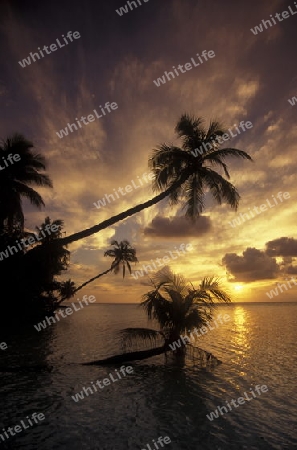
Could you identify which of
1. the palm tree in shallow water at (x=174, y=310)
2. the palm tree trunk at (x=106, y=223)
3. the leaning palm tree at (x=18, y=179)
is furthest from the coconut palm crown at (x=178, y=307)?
the leaning palm tree at (x=18, y=179)

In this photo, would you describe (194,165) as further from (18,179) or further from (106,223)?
(18,179)

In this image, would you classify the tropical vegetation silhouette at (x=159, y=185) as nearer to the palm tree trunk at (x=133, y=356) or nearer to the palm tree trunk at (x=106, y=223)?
the palm tree trunk at (x=106, y=223)

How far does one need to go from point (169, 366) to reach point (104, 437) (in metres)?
8.05

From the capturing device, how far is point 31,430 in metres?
8.01

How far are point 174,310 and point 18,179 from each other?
52.9ft

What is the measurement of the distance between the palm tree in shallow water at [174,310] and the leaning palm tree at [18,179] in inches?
436

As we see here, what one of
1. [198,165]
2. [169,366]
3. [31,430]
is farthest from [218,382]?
[198,165]

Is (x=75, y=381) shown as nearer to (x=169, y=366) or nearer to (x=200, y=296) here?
(x=169, y=366)

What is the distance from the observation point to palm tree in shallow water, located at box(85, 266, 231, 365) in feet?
48.1

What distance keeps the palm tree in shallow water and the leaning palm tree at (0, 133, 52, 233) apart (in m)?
11.1

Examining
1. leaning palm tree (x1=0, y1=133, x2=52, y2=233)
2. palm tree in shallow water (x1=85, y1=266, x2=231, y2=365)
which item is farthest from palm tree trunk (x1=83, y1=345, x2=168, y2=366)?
leaning palm tree (x1=0, y1=133, x2=52, y2=233)

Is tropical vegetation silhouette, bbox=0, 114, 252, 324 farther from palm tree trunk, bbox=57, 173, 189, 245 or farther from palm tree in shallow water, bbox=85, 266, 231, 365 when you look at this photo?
palm tree in shallow water, bbox=85, 266, 231, 365

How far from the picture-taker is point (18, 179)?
886 inches

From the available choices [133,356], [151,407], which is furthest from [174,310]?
[151,407]
